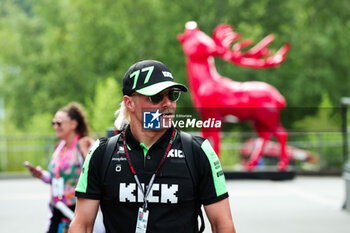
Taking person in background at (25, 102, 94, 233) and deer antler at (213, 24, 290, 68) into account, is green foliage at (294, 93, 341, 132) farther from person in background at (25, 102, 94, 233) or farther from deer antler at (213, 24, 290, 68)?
person in background at (25, 102, 94, 233)

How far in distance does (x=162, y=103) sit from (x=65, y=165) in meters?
2.97

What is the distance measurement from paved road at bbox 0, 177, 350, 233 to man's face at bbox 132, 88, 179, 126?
533 cm

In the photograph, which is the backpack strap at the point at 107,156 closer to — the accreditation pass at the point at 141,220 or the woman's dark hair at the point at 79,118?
the accreditation pass at the point at 141,220

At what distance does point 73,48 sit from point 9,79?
7.17m

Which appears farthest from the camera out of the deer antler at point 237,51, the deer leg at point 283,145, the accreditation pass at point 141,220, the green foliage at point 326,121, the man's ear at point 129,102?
the green foliage at point 326,121

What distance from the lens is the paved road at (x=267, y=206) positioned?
859 centimetres

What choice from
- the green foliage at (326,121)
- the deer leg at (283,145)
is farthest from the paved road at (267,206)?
the green foliage at (326,121)

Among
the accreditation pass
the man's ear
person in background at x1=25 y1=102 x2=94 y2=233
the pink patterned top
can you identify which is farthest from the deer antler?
the accreditation pass

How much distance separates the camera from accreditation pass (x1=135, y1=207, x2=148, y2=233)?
7.97 ft

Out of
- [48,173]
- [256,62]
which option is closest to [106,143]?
[48,173]

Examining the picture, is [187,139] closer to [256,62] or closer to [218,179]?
[218,179]

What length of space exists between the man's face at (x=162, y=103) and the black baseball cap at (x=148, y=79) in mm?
37

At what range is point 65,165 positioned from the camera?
17.2 feet

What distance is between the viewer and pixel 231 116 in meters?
13.6
